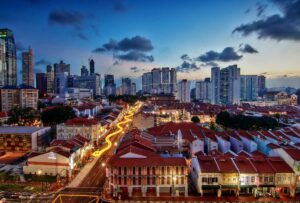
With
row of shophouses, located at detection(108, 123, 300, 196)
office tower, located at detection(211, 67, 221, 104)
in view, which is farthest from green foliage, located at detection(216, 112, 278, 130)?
office tower, located at detection(211, 67, 221, 104)

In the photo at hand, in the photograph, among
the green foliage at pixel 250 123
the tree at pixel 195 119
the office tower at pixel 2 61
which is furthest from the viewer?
the office tower at pixel 2 61

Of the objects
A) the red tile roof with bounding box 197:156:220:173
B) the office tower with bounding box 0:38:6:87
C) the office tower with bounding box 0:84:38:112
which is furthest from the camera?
the office tower with bounding box 0:38:6:87

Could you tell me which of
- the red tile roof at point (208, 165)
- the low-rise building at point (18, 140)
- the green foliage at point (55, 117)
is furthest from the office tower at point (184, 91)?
the red tile roof at point (208, 165)

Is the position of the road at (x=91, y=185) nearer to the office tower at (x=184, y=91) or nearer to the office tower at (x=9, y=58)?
the office tower at (x=9, y=58)

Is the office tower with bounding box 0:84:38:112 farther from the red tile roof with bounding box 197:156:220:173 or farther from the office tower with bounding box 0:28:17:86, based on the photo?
the red tile roof with bounding box 197:156:220:173

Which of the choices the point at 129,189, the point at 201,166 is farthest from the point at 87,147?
the point at 201,166
